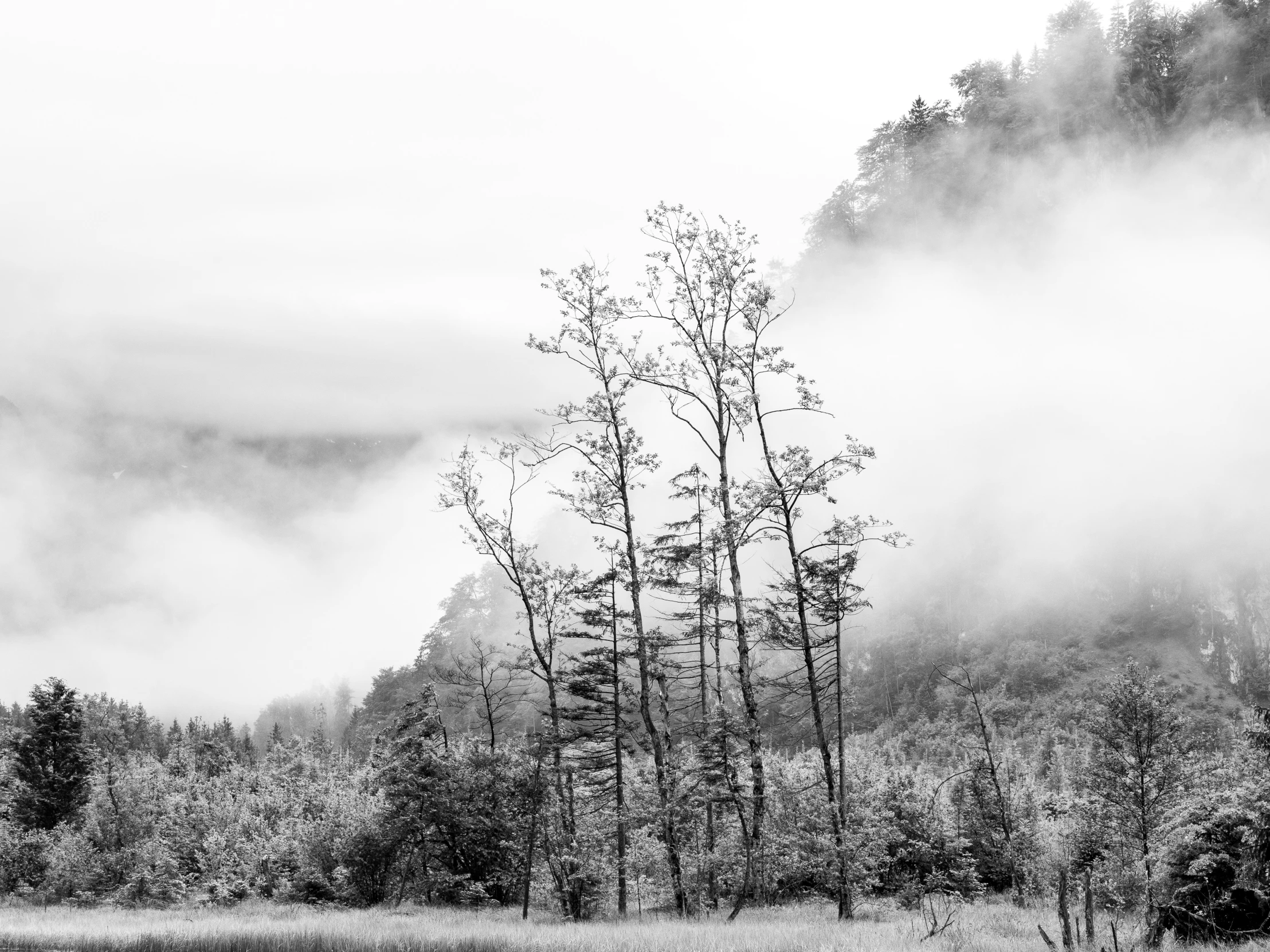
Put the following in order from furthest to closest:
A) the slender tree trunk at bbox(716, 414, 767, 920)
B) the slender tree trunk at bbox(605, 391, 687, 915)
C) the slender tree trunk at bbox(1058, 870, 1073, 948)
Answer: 1. the slender tree trunk at bbox(605, 391, 687, 915)
2. the slender tree trunk at bbox(716, 414, 767, 920)
3. the slender tree trunk at bbox(1058, 870, 1073, 948)

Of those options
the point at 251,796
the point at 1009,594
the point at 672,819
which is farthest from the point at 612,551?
the point at 1009,594

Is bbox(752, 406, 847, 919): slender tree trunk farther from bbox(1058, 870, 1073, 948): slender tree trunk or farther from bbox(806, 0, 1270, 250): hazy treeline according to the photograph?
bbox(806, 0, 1270, 250): hazy treeline

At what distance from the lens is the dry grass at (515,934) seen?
556 inches

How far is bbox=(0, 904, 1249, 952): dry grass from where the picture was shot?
14133mm

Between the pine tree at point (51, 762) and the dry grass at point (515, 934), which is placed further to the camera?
the pine tree at point (51, 762)

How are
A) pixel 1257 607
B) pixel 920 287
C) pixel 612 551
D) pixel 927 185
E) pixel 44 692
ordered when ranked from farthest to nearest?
pixel 920 287 < pixel 927 185 < pixel 1257 607 < pixel 44 692 < pixel 612 551

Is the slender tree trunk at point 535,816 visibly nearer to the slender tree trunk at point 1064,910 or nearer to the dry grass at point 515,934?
the dry grass at point 515,934

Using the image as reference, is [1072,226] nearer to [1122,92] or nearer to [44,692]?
[1122,92]

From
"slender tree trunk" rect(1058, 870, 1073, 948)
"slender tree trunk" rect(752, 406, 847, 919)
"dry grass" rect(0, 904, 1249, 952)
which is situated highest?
"slender tree trunk" rect(752, 406, 847, 919)

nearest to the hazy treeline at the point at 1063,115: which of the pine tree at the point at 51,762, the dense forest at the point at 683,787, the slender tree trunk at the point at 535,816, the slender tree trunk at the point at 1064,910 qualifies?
the dense forest at the point at 683,787

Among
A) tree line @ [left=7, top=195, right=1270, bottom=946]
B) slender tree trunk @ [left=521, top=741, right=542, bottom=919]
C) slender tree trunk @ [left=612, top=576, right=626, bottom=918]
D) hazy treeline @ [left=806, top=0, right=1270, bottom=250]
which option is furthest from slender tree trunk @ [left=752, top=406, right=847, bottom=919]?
hazy treeline @ [left=806, top=0, right=1270, bottom=250]

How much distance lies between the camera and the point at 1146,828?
2805 cm

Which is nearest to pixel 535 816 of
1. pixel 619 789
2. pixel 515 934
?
pixel 619 789

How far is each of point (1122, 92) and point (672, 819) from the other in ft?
584
